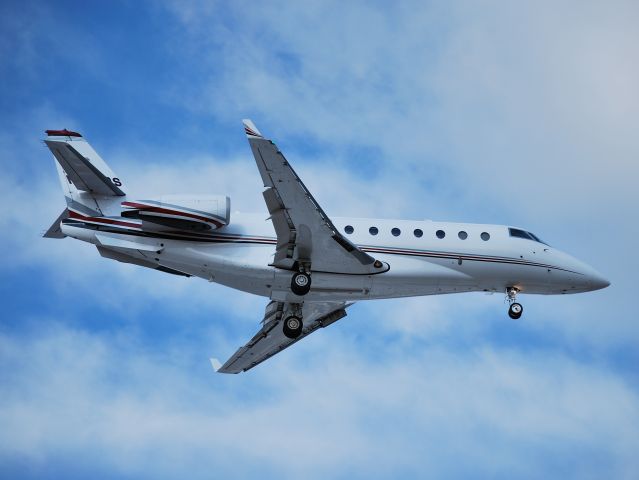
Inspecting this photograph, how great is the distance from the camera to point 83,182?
991 inches

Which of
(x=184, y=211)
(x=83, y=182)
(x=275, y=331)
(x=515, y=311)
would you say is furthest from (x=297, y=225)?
(x=515, y=311)

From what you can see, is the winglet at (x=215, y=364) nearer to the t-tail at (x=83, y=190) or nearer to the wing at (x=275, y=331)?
the wing at (x=275, y=331)

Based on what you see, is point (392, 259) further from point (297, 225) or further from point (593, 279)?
point (593, 279)

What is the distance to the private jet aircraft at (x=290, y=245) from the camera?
25.0m

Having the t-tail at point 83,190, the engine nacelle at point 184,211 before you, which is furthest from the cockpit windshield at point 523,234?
the t-tail at point 83,190

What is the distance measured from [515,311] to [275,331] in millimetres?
7447

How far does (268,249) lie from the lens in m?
25.9

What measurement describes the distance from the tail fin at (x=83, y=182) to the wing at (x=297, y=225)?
4455 millimetres

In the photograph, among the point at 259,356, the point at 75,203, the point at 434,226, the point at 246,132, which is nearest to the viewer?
the point at 246,132

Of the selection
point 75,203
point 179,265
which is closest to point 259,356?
point 179,265

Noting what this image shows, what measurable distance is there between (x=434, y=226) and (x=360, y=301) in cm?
303

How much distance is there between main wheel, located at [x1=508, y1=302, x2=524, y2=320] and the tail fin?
11.4m

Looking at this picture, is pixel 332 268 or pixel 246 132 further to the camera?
pixel 332 268

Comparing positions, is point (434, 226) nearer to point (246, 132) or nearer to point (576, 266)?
point (576, 266)
